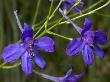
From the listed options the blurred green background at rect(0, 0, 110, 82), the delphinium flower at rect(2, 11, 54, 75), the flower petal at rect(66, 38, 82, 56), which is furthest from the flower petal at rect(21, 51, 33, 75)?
the blurred green background at rect(0, 0, 110, 82)

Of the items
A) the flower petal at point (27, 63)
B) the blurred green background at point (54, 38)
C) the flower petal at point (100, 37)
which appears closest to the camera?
the flower petal at point (27, 63)

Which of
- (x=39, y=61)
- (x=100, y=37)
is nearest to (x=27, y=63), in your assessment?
(x=39, y=61)

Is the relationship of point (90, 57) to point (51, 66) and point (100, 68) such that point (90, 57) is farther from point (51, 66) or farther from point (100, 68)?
point (100, 68)

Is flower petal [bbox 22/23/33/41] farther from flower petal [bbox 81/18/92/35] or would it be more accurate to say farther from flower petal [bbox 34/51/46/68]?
flower petal [bbox 81/18/92/35]

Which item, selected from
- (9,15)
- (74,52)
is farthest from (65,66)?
(74,52)

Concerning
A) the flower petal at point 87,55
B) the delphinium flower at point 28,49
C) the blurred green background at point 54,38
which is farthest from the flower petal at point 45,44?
the blurred green background at point 54,38

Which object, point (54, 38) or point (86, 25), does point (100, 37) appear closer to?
point (86, 25)

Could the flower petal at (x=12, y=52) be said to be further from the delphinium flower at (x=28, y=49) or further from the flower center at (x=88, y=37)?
the flower center at (x=88, y=37)
